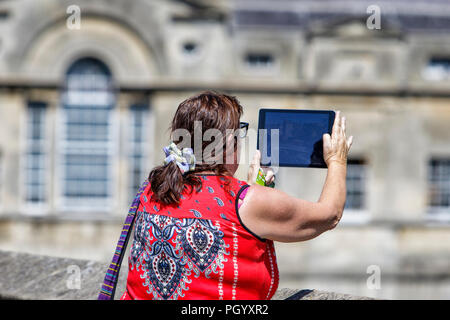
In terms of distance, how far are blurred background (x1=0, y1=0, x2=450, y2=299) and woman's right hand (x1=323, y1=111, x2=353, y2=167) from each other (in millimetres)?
11620

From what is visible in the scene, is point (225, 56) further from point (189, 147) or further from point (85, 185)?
point (189, 147)

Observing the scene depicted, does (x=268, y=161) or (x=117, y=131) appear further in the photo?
(x=117, y=131)

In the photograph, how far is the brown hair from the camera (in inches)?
95.7

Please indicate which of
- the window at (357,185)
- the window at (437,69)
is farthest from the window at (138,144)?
the window at (437,69)

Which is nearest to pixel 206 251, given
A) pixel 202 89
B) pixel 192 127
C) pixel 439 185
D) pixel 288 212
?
pixel 288 212

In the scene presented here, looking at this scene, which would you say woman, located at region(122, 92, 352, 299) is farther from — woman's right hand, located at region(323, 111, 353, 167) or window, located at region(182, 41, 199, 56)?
window, located at region(182, 41, 199, 56)

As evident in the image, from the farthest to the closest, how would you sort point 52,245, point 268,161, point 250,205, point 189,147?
point 52,245 < point 268,161 < point 189,147 < point 250,205

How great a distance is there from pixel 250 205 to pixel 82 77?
1299cm

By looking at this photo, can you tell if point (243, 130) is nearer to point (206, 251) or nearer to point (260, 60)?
point (206, 251)

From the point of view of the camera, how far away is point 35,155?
1457cm

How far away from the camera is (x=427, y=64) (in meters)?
14.9

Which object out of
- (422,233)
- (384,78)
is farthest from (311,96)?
(422,233)

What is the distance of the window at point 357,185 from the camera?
14905 millimetres

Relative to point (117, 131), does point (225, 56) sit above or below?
above
